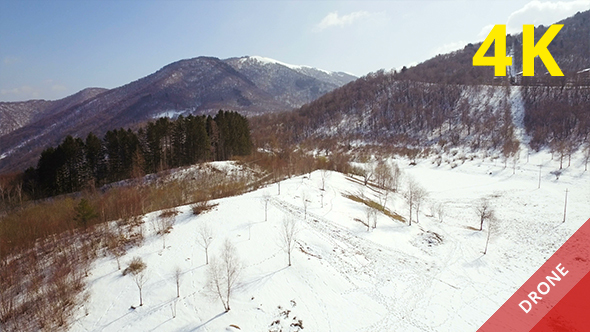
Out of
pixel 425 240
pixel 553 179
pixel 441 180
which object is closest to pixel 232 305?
pixel 425 240

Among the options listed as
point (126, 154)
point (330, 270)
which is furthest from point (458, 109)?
point (126, 154)

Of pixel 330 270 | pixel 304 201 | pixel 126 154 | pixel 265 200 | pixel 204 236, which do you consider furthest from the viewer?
pixel 126 154

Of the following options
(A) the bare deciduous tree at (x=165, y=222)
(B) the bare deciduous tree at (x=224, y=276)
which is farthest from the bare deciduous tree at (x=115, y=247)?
(B) the bare deciduous tree at (x=224, y=276)

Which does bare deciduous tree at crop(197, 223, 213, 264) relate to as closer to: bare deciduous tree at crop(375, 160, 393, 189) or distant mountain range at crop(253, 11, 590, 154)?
bare deciduous tree at crop(375, 160, 393, 189)

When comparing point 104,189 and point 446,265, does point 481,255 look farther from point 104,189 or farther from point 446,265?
point 104,189

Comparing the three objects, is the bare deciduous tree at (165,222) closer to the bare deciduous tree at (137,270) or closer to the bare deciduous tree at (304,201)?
the bare deciduous tree at (137,270)

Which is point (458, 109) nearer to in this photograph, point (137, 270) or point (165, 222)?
point (165, 222)

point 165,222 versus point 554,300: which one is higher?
point 165,222

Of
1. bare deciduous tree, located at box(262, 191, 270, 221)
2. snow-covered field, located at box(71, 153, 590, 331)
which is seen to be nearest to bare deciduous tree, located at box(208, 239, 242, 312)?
snow-covered field, located at box(71, 153, 590, 331)
